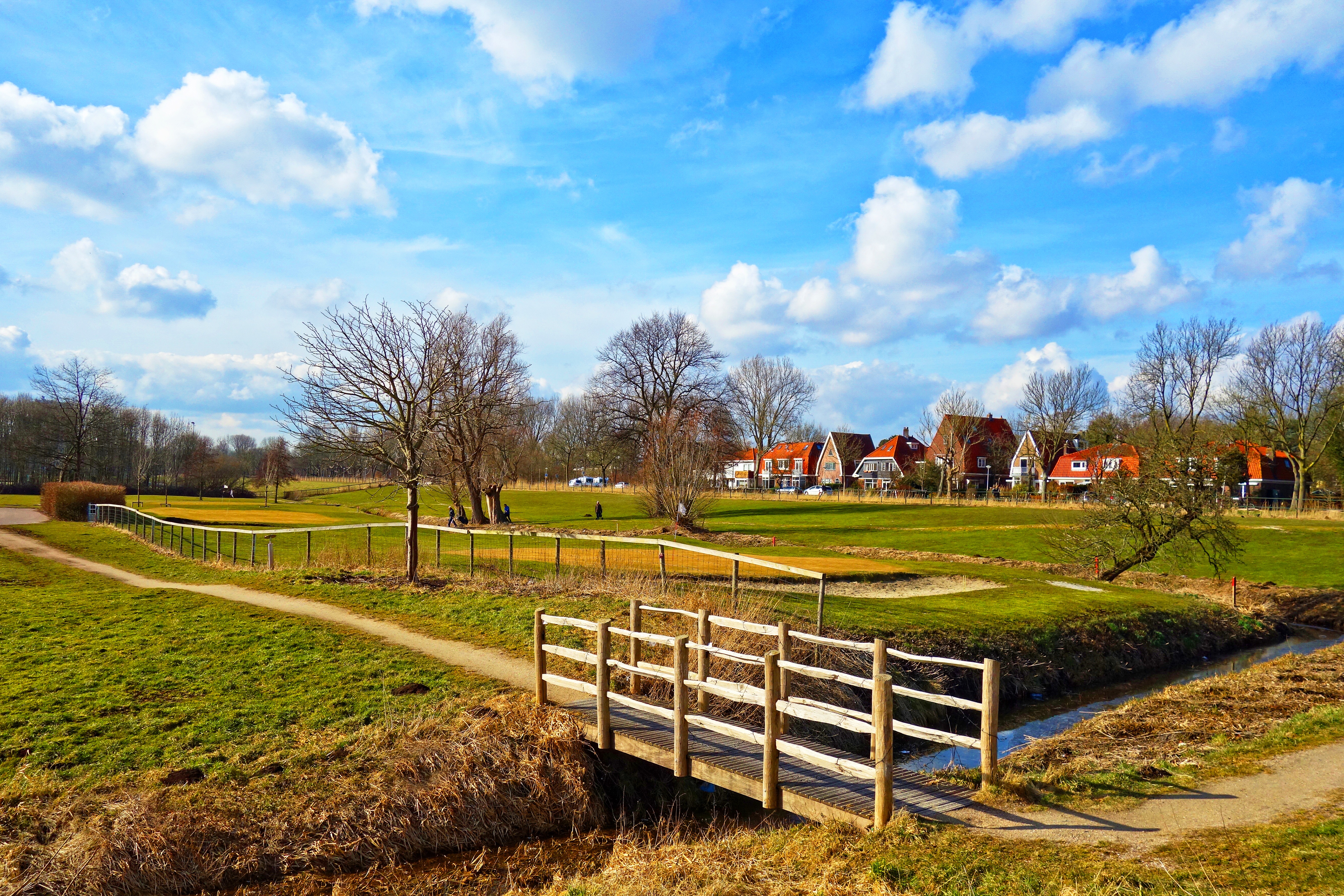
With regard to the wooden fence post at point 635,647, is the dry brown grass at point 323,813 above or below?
below

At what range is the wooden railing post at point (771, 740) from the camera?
24.8ft

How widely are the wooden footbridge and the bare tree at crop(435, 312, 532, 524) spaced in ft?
91.2

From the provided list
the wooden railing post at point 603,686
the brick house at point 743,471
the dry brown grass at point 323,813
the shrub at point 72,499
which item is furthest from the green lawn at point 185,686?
the brick house at point 743,471

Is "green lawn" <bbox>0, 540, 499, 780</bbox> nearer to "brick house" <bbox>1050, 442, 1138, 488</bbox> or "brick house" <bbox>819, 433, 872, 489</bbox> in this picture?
"brick house" <bbox>1050, 442, 1138, 488</bbox>

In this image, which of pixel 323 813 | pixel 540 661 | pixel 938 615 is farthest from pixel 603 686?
pixel 938 615

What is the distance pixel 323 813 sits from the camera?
7836 millimetres

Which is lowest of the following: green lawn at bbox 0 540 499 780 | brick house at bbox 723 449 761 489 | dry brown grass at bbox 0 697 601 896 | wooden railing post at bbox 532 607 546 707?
dry brown grass at bbox 0 697 601 896

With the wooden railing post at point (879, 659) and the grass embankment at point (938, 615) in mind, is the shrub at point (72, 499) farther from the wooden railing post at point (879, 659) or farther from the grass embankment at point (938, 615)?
the wooden railing post at point (879, 659)

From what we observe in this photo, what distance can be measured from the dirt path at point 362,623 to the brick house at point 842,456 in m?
84.9

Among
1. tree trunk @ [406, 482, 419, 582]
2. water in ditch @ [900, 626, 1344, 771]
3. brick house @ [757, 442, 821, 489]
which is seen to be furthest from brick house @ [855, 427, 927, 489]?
tree trunk @ [406, 482, 419, 582]

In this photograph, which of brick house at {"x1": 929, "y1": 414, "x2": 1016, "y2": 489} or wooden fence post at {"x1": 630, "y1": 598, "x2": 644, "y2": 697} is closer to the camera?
wooden fence post at {"x1": 630, "y1": 598, "x2": 644, "y2": 697}

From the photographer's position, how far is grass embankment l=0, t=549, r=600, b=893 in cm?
721

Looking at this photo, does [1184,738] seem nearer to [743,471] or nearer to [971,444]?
[971,444]

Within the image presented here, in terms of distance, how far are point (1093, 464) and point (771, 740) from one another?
3036 cm
